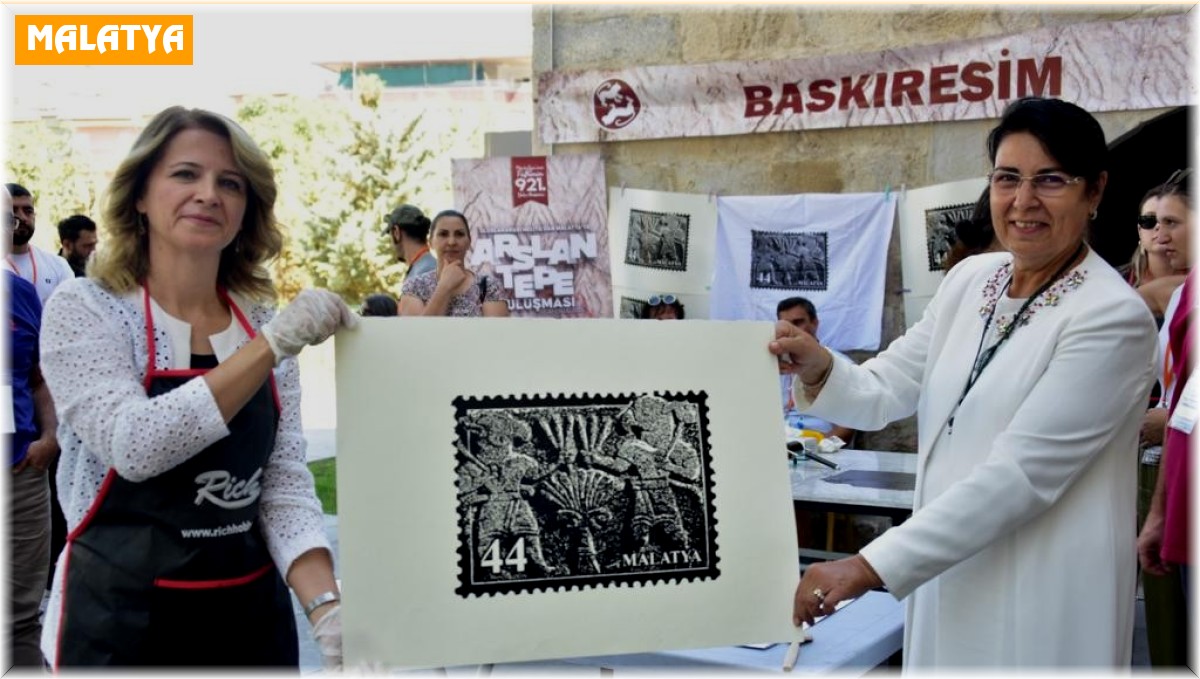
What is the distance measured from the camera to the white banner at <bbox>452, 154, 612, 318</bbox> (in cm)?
735

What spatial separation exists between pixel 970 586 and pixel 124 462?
1.43 meters

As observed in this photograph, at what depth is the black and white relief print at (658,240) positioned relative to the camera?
717 cm

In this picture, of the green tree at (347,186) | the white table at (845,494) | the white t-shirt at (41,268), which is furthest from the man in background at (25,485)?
the green tree at (347,186)

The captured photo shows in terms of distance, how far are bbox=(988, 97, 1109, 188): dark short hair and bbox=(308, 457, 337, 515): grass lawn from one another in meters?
6.25

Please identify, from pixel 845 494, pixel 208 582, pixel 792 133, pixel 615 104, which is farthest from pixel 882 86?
pixel 208 582

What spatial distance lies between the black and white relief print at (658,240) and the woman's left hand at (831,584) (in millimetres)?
5288

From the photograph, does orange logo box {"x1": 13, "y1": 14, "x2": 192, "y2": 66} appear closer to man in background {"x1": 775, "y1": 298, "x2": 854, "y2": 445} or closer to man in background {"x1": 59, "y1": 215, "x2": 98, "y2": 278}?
man in background {"x1": 59, "y1": 215, "x2": 98, "y2": 278}

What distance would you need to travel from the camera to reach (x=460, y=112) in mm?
24453

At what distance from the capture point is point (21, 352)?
12.1ft

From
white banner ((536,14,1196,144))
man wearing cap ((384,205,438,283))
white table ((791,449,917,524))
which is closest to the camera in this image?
white table ((791,449,917,524))

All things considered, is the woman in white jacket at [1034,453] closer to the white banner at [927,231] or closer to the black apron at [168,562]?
the black apron at [168,562]

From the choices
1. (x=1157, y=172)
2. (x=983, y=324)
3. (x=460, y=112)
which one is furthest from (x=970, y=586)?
(x=460, y=112)

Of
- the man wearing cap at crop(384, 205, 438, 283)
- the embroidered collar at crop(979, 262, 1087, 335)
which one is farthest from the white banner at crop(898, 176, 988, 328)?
the embroidered collar at crop(979, 262, 1087, 335)

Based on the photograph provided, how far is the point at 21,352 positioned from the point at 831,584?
295 centimetres
